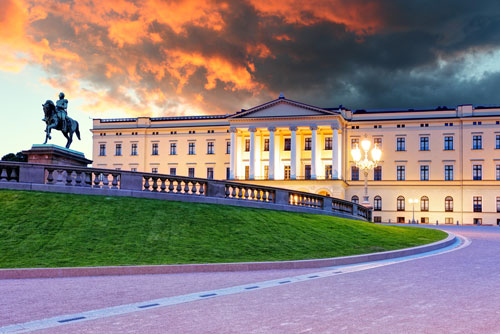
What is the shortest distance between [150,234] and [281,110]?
7214 cm

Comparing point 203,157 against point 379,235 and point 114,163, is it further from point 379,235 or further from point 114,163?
point 379,235

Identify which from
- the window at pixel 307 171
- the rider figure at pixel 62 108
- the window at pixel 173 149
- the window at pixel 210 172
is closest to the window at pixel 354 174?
the window at pixel 307 171

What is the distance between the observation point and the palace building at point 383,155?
8419 centimetres

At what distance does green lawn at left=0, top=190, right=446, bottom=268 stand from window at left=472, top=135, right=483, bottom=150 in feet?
217

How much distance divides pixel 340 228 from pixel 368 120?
67.2 metres

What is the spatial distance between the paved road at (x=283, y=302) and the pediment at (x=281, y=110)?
72.9 metres

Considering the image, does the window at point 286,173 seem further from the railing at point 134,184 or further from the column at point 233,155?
the railing at point 134,184

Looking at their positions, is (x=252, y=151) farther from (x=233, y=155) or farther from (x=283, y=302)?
(x=283, y=302)

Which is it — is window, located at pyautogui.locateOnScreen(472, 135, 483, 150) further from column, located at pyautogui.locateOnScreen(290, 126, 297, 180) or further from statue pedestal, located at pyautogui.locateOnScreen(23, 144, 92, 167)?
statue pedestal, located at pyautogui.locateOnScreen(23, 144, 92, 167)

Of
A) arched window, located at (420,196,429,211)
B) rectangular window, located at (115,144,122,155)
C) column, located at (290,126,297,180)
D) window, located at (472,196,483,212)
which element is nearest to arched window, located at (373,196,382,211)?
arched window, located at (420,196,429,211)

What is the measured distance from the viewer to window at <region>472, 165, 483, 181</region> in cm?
8450

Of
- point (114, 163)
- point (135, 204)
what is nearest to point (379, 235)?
point (135, 204)

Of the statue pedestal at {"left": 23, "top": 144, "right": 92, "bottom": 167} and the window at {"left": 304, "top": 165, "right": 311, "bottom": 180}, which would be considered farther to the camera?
the window at {"left": 304, "top": 165, "right": 311, "bottom": 180}

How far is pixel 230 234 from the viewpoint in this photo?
65.0 feet
